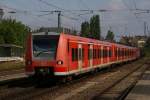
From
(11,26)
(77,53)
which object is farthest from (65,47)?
(11,26)

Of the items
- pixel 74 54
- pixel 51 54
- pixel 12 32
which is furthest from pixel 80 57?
pixel 12 32

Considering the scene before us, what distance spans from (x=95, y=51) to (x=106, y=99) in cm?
1543

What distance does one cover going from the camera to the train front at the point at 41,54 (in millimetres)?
21250

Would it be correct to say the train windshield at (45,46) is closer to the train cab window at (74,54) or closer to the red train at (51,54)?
the red train at (51,54)

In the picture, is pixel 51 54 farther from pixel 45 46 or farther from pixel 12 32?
pixel 12 32

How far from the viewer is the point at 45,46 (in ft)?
70.6

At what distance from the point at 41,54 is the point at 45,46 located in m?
0.43

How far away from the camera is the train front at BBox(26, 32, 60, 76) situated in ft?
69.7

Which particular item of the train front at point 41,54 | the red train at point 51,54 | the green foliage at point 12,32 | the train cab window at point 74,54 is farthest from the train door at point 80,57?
the green foliage at point 12,32

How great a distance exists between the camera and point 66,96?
17.8 meters

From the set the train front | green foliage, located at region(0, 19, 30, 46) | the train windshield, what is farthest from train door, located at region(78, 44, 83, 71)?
green foliage, located at region(0, 19, 30, 46)

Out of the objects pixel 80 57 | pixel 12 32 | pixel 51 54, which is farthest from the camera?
pixel 12 32

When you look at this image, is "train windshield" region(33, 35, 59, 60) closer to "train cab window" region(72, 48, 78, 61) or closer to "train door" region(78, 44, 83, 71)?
"train cab window" region(72, 48, 78, 61)

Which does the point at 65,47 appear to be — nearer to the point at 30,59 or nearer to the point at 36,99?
the point at 30,59
